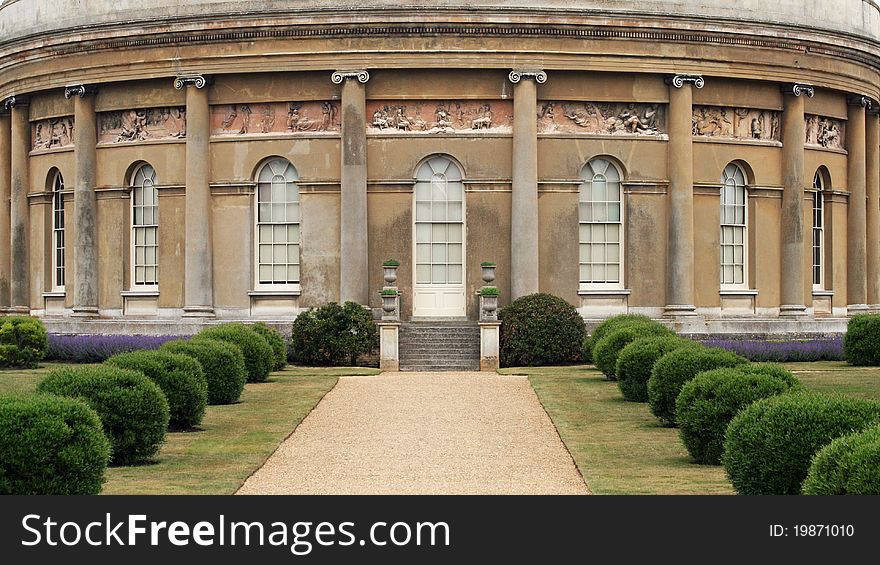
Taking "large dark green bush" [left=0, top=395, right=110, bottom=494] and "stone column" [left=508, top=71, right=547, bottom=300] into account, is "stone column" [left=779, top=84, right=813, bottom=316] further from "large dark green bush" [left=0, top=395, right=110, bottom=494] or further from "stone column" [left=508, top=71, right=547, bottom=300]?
"large dark green bush" [left=0, top=395, right=110, bottom=494]

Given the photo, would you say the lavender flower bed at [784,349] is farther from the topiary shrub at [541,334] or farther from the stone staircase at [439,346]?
the stone staircase at [439,346]

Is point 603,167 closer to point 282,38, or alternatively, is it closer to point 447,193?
point 447,193

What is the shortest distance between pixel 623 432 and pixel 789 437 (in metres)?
7.30

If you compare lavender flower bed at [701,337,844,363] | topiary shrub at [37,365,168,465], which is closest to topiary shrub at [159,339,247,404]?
topiary shrub at [37,365,168,465]

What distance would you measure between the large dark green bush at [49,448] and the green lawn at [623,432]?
4.99 meters

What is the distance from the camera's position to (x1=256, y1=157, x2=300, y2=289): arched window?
37.4 m

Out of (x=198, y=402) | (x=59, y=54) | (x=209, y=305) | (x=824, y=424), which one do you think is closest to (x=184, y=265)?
(x=209, y=305)

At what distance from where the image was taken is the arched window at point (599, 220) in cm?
3738

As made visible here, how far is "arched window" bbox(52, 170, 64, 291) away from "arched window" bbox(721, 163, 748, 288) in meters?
18.1

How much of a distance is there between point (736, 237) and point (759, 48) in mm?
4940

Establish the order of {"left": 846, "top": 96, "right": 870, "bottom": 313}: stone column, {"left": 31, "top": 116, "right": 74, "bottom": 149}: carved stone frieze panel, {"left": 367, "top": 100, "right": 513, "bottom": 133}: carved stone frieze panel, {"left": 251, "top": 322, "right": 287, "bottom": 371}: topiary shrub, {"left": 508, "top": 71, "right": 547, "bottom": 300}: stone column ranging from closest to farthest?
{"left": 251, "top": 322, "right": 287, "bottom": 371}: topiary shrub < {"left": 508, "top": 71, "right": 547, "bottom": 300}: stone column < {"left": 367, "top": 100, "right": 513, "bottom": 133}: carved stone frieze panel < {"left": 31, "top": 116, "right": 74, "bottom": 149}: carved stone frieze panel < {"left": 846, "top": 96, "right": 870, "bottom": 313}: stone column

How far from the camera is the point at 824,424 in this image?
12.9 metres

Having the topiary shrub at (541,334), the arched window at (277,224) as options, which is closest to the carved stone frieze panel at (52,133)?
the arched window at (277,224)

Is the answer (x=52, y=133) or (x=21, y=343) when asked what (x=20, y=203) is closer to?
(x=52, y=133)
